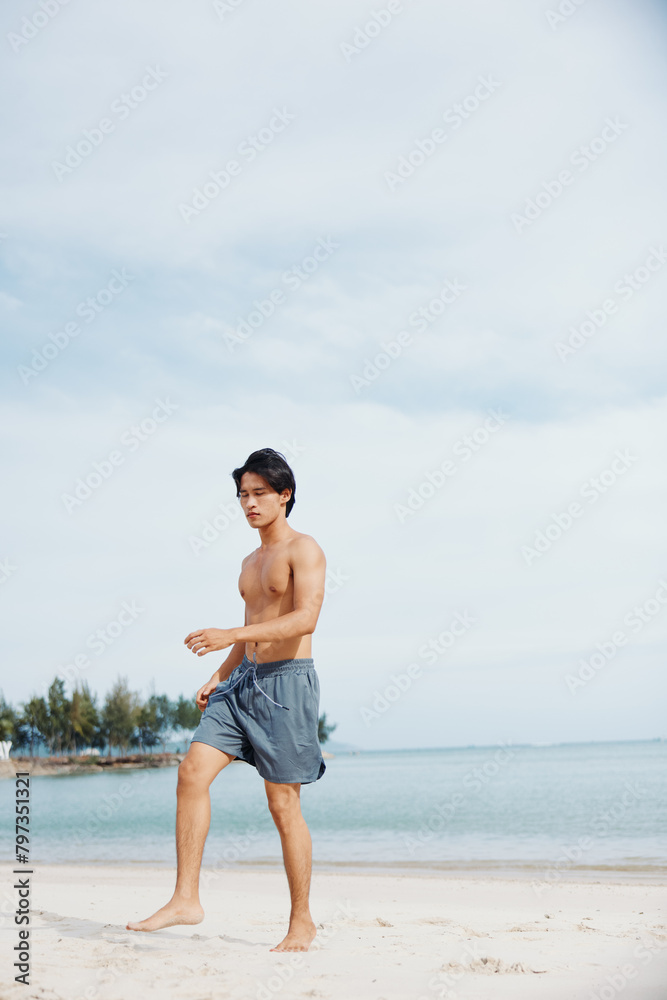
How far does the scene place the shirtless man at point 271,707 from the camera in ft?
11.2

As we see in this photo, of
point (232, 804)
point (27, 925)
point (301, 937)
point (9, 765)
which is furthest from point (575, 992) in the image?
point (9, 765)

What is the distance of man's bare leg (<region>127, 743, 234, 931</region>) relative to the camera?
3.31 m

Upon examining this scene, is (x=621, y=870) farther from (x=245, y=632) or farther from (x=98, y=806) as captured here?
(x=98, y=806)

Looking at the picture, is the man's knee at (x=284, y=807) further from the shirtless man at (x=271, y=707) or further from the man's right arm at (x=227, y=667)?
the man's right arm at (x=227, y=667)

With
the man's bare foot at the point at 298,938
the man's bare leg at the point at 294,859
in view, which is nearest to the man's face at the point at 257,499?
the man's bare leg at the point at 294,859

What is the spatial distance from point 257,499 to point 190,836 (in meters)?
1.46

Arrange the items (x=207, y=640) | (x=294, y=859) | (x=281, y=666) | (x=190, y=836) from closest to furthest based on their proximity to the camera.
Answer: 1. (x=207, y=640)
2. (x=190, y=836)
3. (x=294, y=859)
4. (x=281, y=666)

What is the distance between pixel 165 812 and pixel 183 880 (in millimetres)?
20389

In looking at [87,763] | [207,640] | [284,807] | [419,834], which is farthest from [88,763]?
[207,640]

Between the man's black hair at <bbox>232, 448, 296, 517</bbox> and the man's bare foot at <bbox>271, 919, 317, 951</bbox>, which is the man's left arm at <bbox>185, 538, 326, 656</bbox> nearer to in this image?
the man's black hair at <bbox>232, 448, 296, 517</bbox>

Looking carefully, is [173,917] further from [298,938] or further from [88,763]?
[88,763]

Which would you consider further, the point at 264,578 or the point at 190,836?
the point at 264,578

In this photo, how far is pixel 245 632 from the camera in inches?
130

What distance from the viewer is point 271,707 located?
3.64 metres
